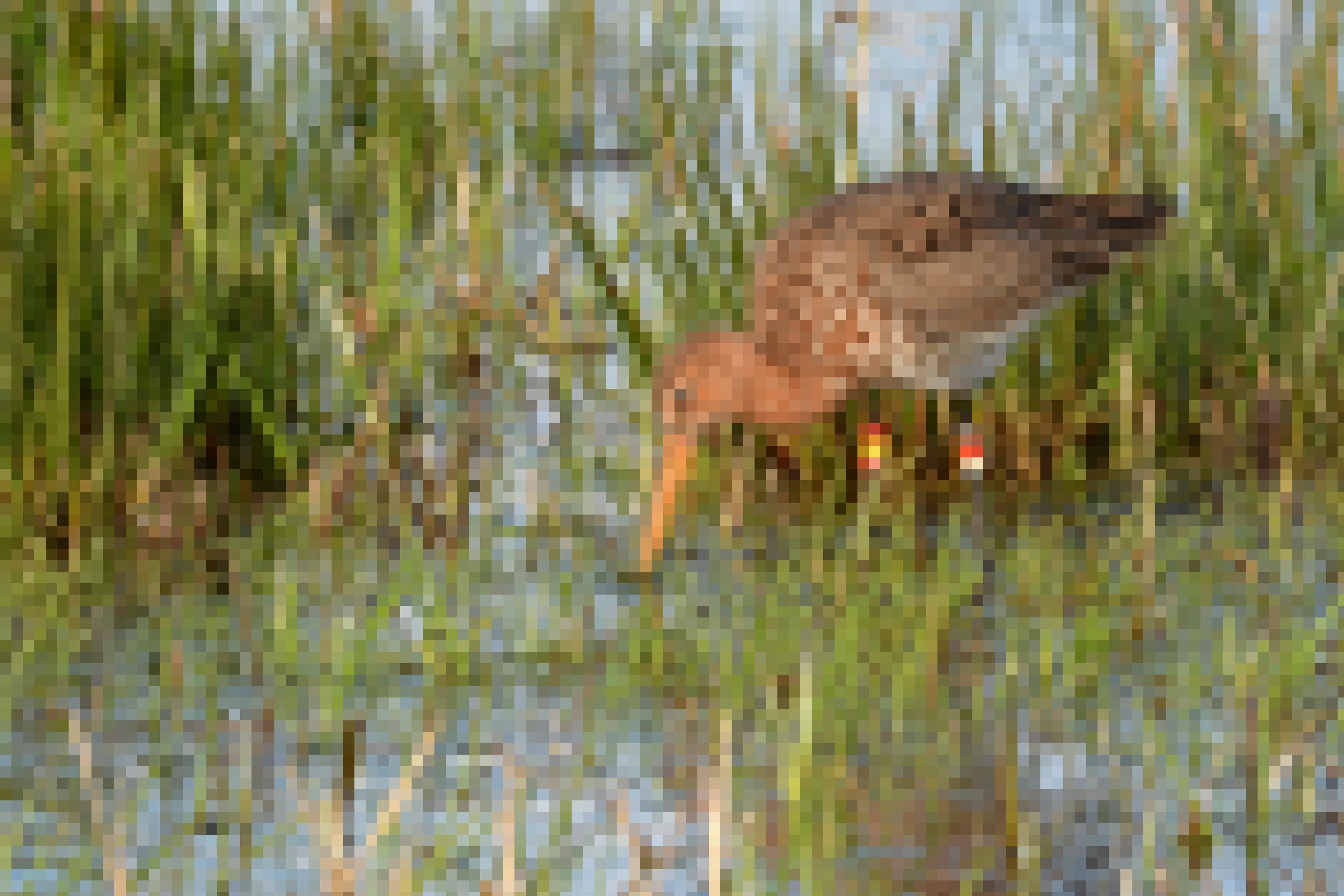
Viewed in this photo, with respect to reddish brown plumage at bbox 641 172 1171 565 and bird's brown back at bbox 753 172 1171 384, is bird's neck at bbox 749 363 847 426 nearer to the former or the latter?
reddish brown plumage at bbox 641 172 1171 565

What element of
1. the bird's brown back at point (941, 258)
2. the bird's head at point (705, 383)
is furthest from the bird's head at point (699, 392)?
the bird's brown back at point (941, 258)

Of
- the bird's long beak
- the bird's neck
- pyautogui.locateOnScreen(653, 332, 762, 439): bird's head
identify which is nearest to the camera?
the bird's long beak

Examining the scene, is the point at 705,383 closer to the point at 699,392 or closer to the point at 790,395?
the point at 699,392

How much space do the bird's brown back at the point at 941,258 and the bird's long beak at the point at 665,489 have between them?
76cm

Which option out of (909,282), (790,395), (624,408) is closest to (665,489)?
(624,408)

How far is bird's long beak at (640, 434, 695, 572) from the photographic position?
15.2 feet

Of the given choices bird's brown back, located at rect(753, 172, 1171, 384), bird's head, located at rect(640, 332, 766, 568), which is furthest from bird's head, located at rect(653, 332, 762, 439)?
bird's brown back, located at rect(753, 172, 1171, 384)

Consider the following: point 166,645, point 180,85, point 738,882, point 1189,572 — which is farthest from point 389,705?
point 180,85

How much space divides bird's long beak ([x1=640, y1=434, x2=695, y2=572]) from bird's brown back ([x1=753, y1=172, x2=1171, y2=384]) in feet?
2.48

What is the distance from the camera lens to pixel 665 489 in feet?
15.9

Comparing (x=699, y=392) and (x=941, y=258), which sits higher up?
(x=941, y=258)

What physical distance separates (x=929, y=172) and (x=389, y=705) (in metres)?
2.69

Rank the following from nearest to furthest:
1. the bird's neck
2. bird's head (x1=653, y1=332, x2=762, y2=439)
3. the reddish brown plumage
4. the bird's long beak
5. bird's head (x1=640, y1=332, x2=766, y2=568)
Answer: the bird's long beak, bird's head (x1=640, y1=332, x2=766, y2=568), bird's head (x1=653, y1=332, x2=762, y2=439), the reddish brown plumage, the bird's neck

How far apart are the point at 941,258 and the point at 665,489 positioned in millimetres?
1373
